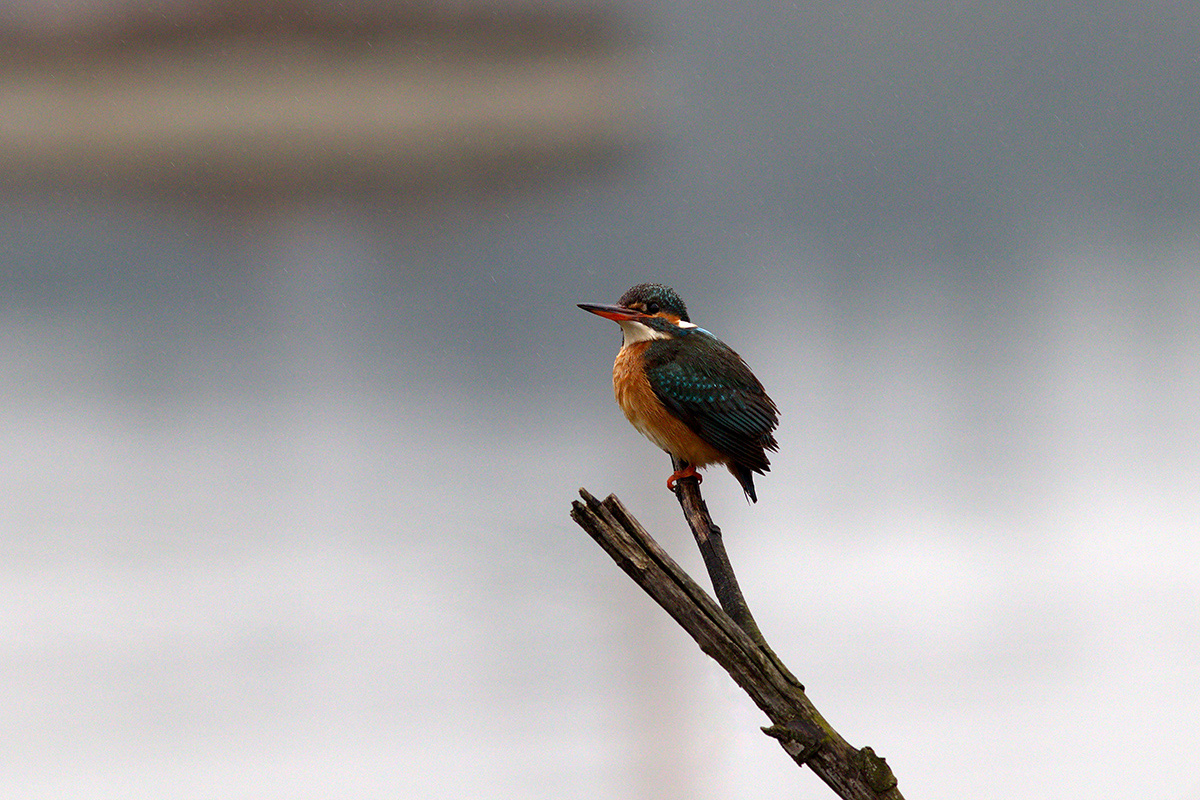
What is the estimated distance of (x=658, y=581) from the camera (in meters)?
0.50

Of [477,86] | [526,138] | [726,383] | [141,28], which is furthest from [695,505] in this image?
[141,28]

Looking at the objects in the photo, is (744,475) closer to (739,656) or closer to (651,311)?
(651,311)

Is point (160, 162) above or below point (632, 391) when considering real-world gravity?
above

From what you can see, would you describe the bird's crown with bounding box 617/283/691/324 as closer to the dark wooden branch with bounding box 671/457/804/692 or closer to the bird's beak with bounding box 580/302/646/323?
the bird's beak with bounding box 580/302/646/323

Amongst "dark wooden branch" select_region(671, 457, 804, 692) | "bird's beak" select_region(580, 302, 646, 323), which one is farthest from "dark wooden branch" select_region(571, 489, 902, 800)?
"bird's beak" select_region(580, 302, 646, 323)

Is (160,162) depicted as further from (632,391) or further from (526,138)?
(632,391)

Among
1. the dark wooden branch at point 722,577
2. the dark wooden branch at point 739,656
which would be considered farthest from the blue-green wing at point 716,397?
the dark wooden branch at point 739,656

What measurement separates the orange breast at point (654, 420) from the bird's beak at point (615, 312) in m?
0.05

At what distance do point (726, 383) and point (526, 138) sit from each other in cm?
245

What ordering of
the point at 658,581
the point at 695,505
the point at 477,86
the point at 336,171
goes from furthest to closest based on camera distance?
1. the point at 336,171
2. the point at 477,86
3. the point at 695,505
4. the point at 658,581

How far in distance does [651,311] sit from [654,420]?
9cm

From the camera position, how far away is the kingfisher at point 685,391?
79 cm

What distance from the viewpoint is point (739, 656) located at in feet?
1.65

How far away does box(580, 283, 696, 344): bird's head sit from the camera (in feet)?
2.66
